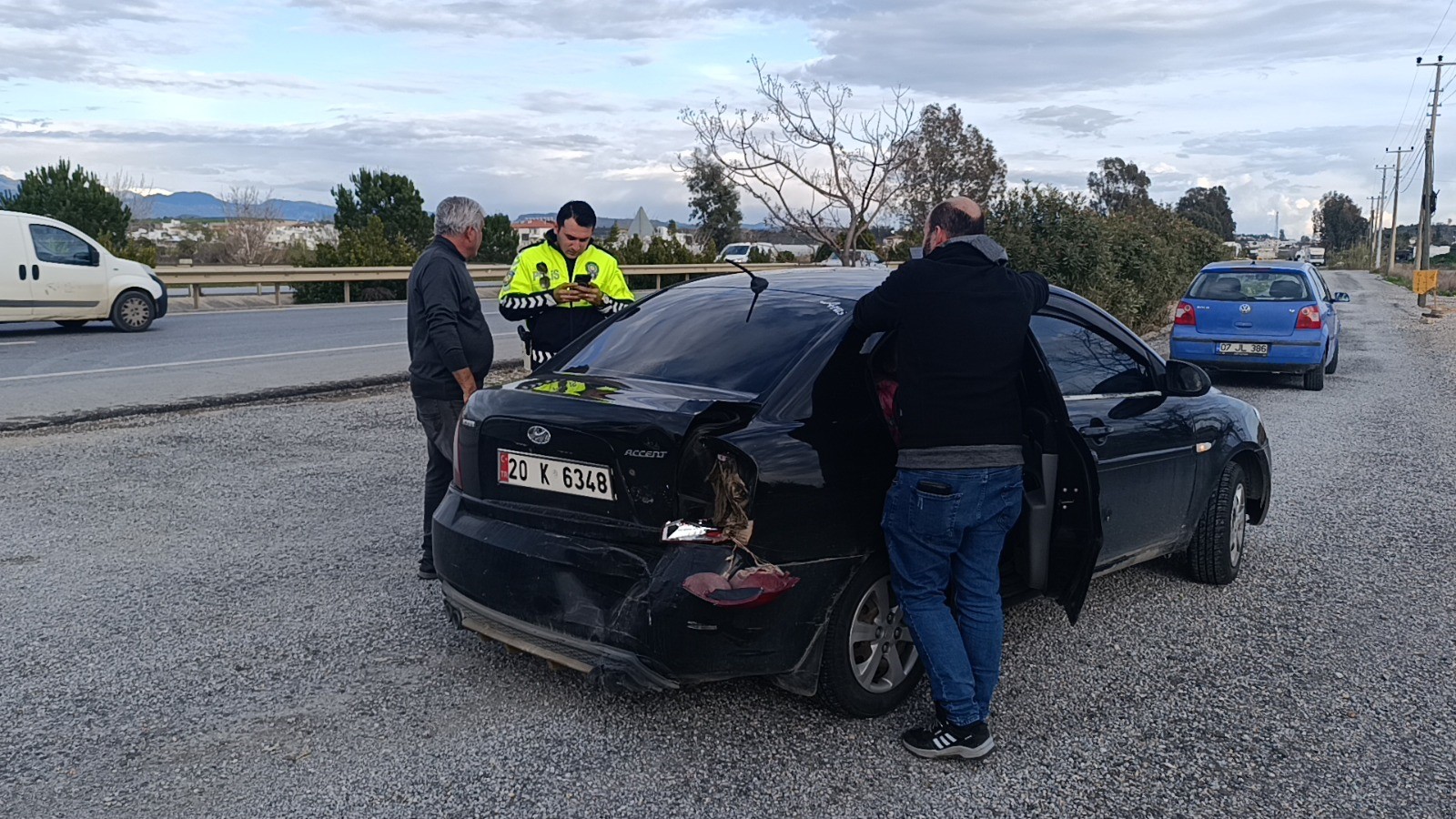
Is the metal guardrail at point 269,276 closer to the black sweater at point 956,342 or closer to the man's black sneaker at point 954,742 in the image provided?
the black sweater at point 956,342

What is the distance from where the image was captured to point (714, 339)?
448 centimetres

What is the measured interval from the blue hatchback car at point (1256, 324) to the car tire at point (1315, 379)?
10 millimetres

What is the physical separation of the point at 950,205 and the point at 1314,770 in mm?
2200

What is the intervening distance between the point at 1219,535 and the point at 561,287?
11.6 feet

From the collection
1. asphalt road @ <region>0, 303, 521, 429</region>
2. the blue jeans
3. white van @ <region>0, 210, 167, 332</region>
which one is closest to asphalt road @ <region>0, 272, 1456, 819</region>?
the blue jeans

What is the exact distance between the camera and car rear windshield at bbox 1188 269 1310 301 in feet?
45.3

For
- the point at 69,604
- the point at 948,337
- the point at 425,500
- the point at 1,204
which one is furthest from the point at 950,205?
the point at 1,204

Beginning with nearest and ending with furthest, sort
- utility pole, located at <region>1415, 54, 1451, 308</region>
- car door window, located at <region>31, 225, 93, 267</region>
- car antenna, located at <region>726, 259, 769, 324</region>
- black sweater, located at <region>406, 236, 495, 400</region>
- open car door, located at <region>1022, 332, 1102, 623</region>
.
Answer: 1. open car door, located at <region>1022, 332, 1102, 623</region>
2. car antenna, located at <region>726, 259, 769, 324</region>
3. black sweater, located at <region>406, 236, 495, 400</region>
4. car door window, located at <region>31, 225, 93, 267</region>
5. utility pole, located at <region>1415, 54, 1451, 308</region>

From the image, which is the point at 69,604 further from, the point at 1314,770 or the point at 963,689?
the point at 1314,770

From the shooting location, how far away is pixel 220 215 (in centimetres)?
4941

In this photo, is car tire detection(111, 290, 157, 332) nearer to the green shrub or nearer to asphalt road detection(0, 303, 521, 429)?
asphalt road detection(0, 303, 521, 429)

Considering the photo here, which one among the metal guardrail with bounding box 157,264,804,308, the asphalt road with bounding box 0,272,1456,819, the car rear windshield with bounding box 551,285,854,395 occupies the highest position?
the metal guardrail with bounding box 157,264,804,308

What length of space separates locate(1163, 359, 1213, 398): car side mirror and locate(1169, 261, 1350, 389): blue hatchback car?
8.91 m

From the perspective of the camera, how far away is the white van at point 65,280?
1616 cm
